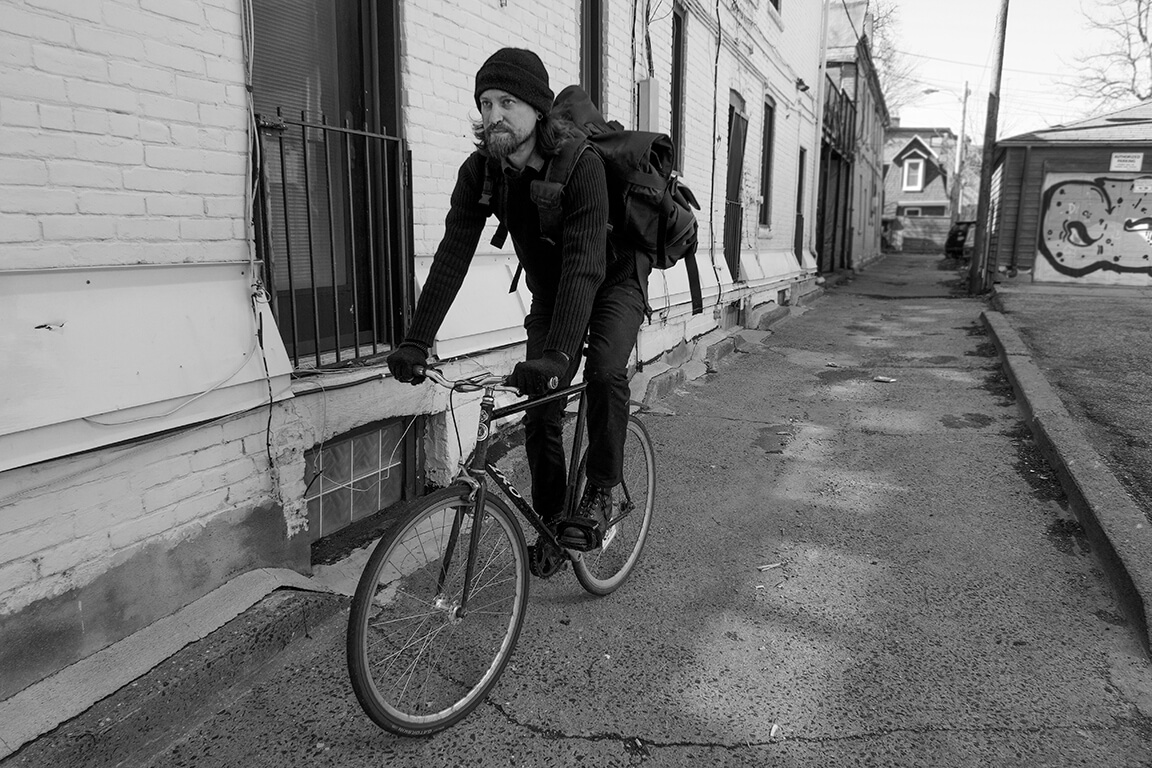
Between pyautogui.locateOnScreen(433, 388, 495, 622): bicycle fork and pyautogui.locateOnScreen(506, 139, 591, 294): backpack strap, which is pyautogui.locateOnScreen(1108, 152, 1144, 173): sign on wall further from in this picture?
pyautogui.locateOnScreen(433, 388, 495, 622): bicycle fork

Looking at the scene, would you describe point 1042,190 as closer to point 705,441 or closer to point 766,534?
point 705,441

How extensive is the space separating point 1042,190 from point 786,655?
1677 cm

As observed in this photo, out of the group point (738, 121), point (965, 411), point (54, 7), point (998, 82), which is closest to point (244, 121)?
point (54, 7)

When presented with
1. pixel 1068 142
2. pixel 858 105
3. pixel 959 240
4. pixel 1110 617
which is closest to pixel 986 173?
pixel 1068 142

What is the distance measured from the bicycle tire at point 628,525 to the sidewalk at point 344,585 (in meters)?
1.04

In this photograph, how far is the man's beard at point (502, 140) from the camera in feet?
→ 8.57

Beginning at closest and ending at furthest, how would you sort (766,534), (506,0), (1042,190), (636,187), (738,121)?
(636,187)
(766,534)
(506,0)
(738,121)
(1042,190)

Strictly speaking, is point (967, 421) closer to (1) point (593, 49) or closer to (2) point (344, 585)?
(1) point (593, 49)

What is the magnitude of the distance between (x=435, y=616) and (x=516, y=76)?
5.88ft

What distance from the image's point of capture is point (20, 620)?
226 cm

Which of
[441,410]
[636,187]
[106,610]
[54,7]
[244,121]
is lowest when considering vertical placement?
[106,610]

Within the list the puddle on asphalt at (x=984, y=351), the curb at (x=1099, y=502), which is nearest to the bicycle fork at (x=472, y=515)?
the curb at (x=1099, y=502)

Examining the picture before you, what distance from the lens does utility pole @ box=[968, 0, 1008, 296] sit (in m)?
17.1

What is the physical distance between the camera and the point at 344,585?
10.9 feet
